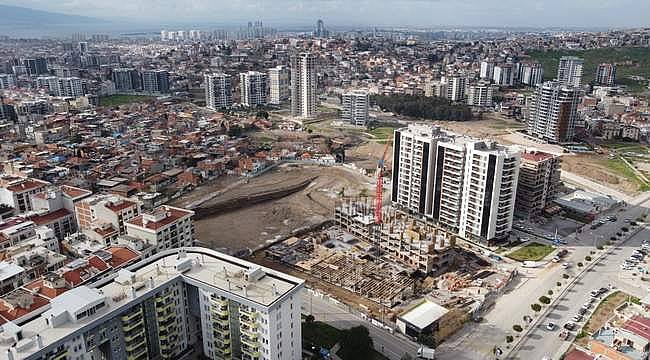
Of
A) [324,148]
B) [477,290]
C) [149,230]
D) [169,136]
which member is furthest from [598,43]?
[149,230]

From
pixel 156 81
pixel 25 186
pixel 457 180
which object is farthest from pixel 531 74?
pixel 25 186

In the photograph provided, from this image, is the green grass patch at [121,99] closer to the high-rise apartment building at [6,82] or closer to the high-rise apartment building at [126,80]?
the high-rise apartment building at [126,80]

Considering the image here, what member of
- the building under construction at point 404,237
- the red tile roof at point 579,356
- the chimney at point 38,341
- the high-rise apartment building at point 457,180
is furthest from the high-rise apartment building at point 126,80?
the red tile roof at point 579,356

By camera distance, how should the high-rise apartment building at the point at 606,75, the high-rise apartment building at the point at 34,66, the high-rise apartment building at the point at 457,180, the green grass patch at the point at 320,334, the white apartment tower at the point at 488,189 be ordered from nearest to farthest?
the green grass patch at the point at 320,334, the white apartment tower at the point at 488,189, the high-rise apartment building at the point at 457,180, the high-rise apartment building at the point at 606,75, the high-rise apartment building at the point at 34,66

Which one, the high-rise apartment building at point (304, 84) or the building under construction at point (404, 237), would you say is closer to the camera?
the building under construction at point (404, 237)

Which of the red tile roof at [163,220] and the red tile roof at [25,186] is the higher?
the red tile roof at [163,220]
